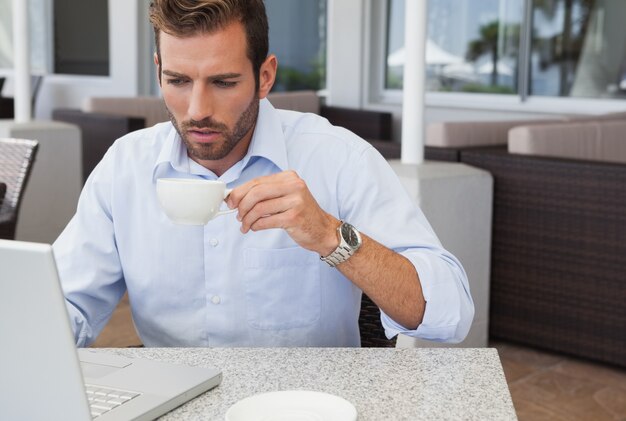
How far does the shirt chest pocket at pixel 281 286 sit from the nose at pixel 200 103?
0.27m

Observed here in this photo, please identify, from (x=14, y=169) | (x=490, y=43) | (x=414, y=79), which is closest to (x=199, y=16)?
(x=14, y=169)

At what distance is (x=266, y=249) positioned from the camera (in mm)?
1679

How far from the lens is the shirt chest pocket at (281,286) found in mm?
1678

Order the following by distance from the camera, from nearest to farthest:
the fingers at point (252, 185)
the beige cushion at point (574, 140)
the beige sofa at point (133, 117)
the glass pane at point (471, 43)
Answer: the fingers at point (252, 185), the beige cushion at point (574, 140), the beige sofa at point (133, 117), the glass pane at point (471, 43)

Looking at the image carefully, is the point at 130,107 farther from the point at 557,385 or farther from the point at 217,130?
the point at 217,130

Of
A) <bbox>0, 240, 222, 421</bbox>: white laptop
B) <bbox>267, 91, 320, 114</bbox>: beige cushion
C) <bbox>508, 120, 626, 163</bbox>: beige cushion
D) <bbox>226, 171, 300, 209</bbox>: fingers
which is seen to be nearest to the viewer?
<bbox>0, 240, 222, 421</bbox>: white laptop

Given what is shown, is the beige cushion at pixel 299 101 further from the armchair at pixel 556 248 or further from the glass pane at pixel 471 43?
the armchair at pixel 556 248

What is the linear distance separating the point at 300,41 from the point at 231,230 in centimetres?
648

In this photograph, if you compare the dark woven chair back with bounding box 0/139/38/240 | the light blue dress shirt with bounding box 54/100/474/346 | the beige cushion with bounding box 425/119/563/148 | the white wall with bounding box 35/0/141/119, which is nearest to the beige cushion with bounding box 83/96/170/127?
the white wall with bounding box 35/0/141/119

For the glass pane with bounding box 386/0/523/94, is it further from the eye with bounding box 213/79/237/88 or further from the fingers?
the fingers

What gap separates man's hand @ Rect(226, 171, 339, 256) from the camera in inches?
52.9

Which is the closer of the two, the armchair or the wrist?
the wrist

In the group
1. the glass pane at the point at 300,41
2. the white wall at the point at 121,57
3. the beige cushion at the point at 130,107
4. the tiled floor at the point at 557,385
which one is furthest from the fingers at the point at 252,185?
the white wall at the point at 121,57

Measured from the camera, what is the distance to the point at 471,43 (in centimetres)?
702
